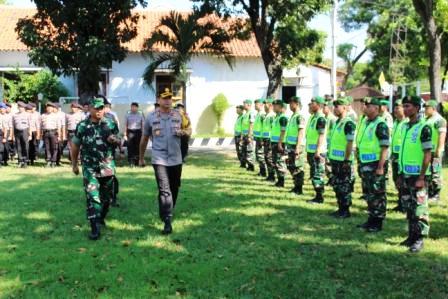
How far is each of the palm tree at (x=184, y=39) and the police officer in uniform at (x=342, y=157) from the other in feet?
35.9

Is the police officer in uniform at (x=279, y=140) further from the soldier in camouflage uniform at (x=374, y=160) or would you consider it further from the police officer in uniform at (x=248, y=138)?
the soldier in camouflage uniform at (x=374, y=160)

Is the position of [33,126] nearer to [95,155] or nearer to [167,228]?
[95,155]

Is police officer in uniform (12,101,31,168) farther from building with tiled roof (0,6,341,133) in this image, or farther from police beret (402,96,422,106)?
police beret (402,96,422,106)

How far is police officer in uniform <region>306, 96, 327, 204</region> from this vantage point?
9.56 m

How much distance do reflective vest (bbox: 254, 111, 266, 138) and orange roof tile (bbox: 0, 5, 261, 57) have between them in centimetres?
1348

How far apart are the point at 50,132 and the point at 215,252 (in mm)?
10635

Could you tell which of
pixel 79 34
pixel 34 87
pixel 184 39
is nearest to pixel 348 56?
pixel 34 87

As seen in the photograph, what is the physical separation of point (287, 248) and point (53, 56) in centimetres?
1347

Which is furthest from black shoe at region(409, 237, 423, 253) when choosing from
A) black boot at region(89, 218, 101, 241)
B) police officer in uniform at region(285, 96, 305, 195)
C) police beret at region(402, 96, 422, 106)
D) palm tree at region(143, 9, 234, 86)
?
palm tree at region(143, 9, 234, 86)

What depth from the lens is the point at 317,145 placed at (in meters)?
9.59

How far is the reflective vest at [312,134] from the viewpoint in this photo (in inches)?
383

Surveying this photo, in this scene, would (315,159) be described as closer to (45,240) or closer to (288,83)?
(45,240)

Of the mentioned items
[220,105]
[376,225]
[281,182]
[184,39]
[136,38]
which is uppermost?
[136,38]

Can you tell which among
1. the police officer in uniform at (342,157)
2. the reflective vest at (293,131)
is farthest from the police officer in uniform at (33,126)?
the police officer in uniform at (342,157)
